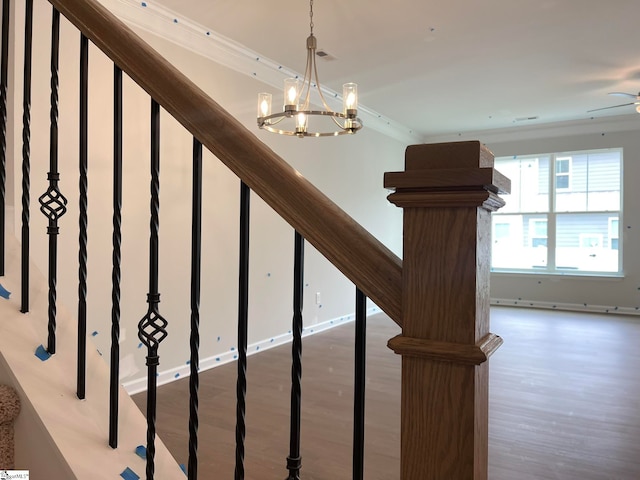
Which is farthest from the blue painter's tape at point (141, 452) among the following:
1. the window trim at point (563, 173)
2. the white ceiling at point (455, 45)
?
the window trim at point (563, 173)

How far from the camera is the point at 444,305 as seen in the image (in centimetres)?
60

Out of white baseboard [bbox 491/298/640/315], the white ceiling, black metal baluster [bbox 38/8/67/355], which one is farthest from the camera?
white baseboard [bbox 491/298/640/315]

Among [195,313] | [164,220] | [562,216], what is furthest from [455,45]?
[562,216]

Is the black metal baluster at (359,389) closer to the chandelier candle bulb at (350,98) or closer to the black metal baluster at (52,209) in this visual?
the black metal baluster at (52,209)

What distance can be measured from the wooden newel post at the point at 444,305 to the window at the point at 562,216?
25.1 feet

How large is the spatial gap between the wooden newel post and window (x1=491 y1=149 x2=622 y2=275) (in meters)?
7.66

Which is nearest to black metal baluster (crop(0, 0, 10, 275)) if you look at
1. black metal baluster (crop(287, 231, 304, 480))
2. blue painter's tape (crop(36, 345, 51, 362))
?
blue painter's tape (crop(36, 345, 51, 362))

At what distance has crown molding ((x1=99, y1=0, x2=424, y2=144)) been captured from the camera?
330 centimetres

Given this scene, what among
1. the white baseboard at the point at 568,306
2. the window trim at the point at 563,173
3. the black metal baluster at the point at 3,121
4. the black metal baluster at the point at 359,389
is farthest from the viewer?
the window trim at the point at 563,173

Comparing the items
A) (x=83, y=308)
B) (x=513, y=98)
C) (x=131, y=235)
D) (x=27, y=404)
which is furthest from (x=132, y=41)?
(x=513, y=98)

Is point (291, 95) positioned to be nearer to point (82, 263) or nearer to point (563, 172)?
point (82, 263)

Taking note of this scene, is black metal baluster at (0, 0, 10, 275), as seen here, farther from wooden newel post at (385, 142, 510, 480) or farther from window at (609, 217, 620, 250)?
window at (609, 217, 620, 250)

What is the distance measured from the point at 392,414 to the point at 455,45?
306 cm

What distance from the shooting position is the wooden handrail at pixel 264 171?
663mm
